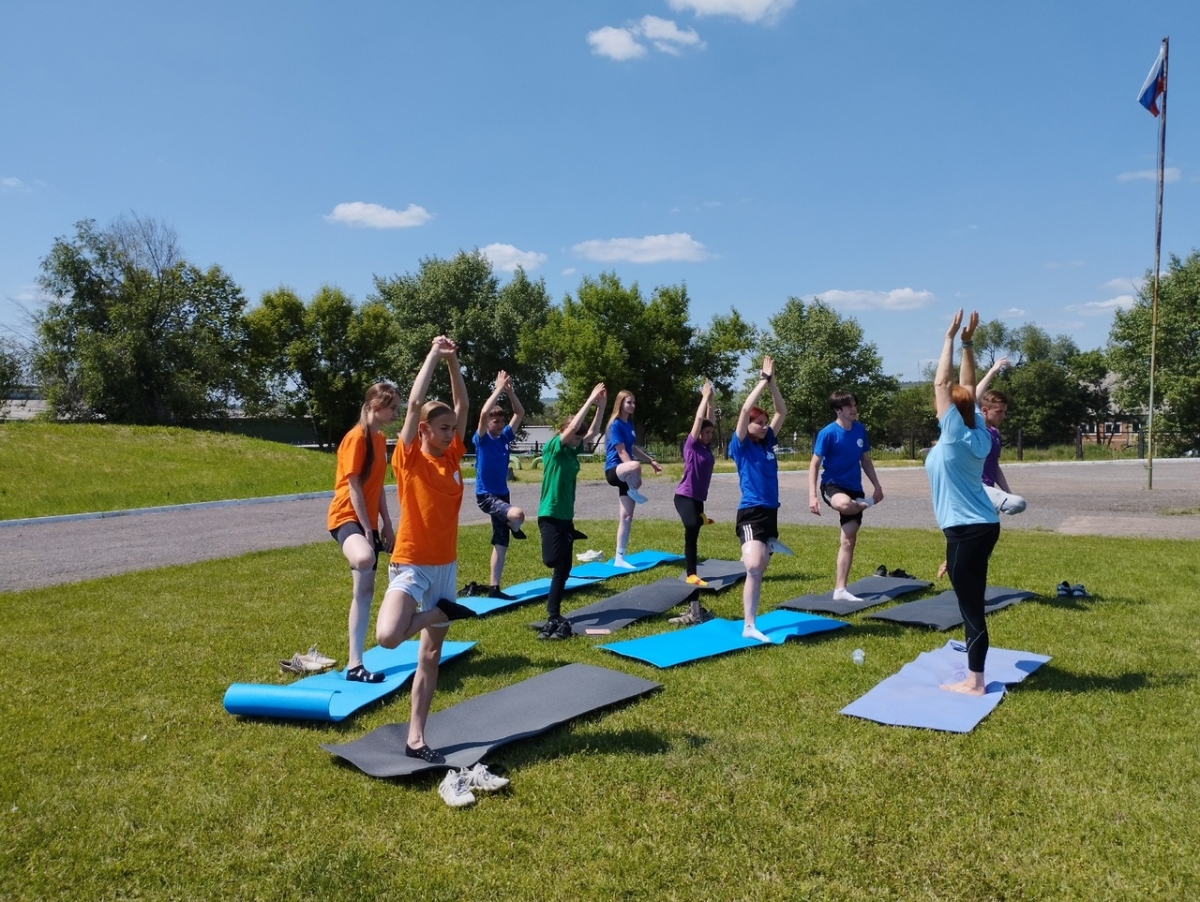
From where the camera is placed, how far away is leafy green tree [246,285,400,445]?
5412 cm

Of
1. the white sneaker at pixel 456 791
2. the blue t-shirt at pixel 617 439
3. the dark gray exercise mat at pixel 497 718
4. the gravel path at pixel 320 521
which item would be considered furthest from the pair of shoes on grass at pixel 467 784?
the gravel path at pixel 320 521

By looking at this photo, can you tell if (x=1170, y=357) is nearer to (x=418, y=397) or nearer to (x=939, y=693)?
(x=939, y=693)

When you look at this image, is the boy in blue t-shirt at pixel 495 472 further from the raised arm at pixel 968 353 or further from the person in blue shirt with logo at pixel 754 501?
the raised arm at pixel 968 353

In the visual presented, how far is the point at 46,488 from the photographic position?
20906 mm

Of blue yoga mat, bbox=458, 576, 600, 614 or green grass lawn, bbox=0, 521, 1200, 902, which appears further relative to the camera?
blue yoga mat, bbox=458, 576, 600, 614

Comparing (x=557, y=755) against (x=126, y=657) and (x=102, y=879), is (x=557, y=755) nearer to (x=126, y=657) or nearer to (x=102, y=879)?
(x=102, y=879)

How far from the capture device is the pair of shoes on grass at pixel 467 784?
4109mm

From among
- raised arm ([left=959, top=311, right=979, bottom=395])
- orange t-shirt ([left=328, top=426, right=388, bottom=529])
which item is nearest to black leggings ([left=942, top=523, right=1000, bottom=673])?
raised arm ([left=959, top=311, right=979, bottom=395])

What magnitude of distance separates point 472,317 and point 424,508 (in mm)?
51493

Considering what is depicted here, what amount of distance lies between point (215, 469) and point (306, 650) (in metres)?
21.2

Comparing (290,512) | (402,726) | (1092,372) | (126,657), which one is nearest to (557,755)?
(402,726)

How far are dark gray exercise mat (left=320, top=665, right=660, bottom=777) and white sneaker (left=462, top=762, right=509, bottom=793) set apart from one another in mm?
124

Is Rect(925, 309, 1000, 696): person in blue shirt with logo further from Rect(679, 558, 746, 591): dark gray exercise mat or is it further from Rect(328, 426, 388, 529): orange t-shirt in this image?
Rect(328, 426, 388, 529): orange t-shirt

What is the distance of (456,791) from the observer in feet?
13.6
